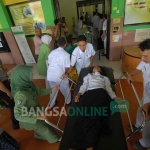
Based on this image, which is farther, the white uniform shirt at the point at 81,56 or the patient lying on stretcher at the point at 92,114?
the white uniform shirt at the point at 81,56

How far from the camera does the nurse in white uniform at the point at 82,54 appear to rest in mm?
2279

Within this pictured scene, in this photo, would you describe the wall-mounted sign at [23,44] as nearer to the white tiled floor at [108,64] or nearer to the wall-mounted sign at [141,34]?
the white tiled floor at [108,64]

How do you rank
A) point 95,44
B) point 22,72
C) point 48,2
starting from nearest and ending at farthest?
point 22,72, point 48,2, point 95,44

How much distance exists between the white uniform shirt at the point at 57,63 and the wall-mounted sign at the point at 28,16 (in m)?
2.28

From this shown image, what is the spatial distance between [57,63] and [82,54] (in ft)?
1.97

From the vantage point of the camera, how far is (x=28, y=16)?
3.97 m

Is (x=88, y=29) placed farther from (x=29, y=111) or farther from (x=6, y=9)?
(x=29, y=111)

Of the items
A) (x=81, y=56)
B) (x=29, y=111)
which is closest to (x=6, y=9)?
(x=81, y=56)

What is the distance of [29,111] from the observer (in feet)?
4.49

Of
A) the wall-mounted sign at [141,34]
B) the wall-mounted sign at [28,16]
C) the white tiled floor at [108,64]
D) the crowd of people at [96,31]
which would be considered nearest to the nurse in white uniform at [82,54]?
the white tiled floor at [108,64]

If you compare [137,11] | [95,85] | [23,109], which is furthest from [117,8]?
[23,109]

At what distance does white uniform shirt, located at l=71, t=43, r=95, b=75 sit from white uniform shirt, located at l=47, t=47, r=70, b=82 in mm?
265

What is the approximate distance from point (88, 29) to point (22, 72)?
3.60m
